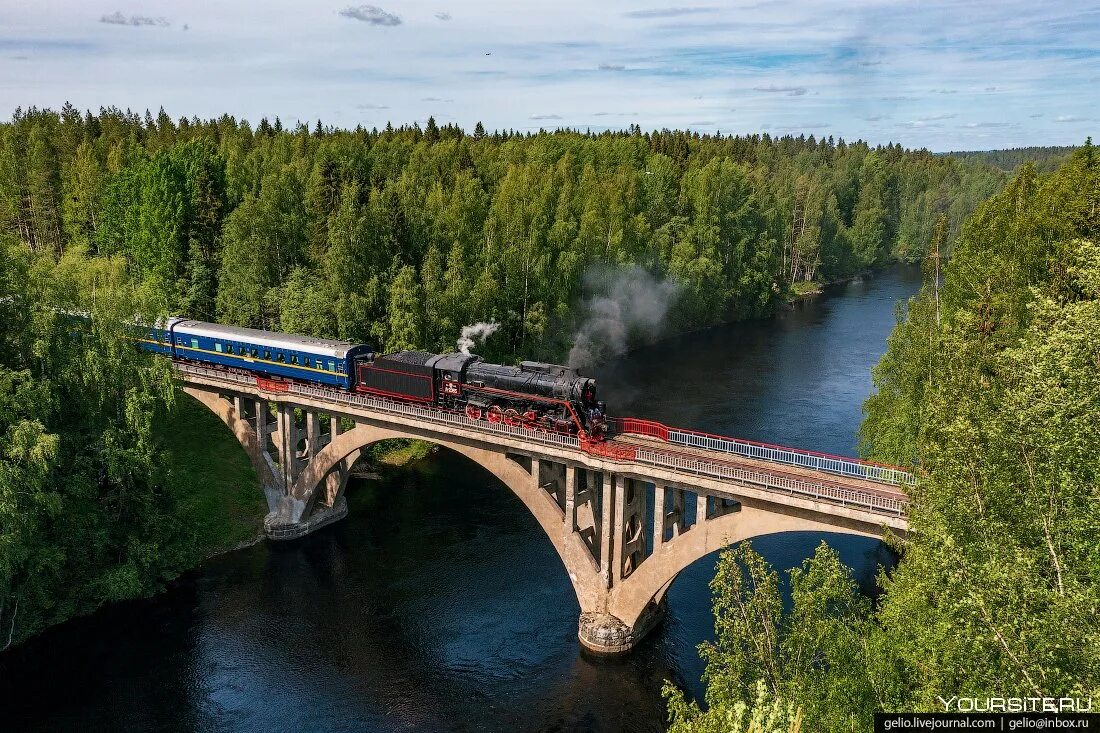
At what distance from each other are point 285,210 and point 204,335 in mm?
19641

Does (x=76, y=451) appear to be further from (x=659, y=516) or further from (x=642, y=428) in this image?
(x=659, y=516)

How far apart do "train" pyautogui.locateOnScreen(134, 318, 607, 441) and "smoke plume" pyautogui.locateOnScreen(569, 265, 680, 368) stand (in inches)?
1308

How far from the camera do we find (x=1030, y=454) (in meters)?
18.2

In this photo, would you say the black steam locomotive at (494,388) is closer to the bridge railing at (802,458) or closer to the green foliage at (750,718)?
the bridge railing at (802,458)

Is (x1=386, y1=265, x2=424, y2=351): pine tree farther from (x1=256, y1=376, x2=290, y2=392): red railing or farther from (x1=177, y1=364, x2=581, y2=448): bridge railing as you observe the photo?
(x1=256, y1=376, x2=290, y2=392): red railing

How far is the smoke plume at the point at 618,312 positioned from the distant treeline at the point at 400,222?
152cm

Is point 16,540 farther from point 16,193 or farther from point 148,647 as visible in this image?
point 16,193

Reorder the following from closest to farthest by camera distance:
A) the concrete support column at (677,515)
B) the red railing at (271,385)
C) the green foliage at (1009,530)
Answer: the green foliage at (1009,530) < the concrete support column at (677,515) < the red railing at (271,385)

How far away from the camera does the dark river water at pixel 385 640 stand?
32178 mm

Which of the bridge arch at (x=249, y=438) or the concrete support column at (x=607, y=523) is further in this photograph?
the bridge arch at (x=249, y=438)

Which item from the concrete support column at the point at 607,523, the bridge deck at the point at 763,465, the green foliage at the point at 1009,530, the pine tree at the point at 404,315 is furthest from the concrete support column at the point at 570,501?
the pine tree at the point at 404,315

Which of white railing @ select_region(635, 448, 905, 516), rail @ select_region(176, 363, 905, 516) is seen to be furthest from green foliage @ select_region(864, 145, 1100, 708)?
rail @ select_region(176, 363, 905, 516)

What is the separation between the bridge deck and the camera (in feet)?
96.4

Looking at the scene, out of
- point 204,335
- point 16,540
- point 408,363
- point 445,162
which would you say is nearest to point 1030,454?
point 408,363
